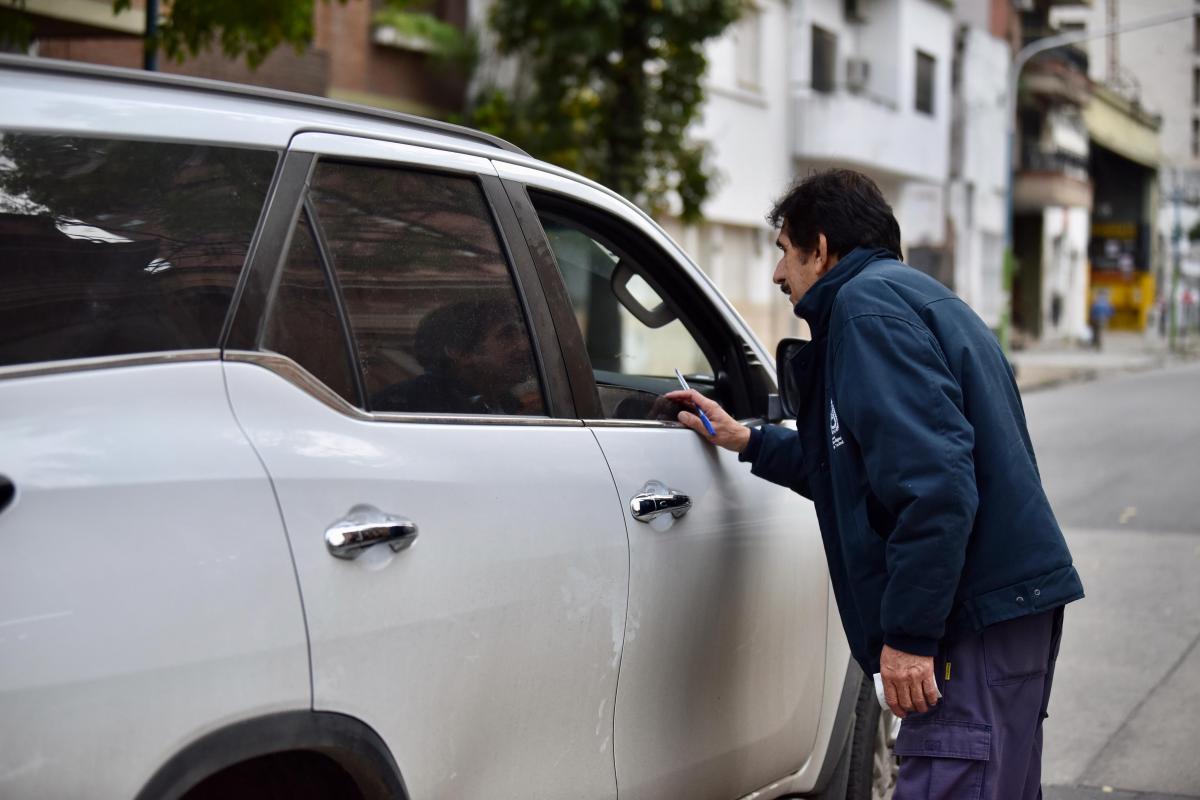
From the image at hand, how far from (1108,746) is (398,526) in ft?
13.5

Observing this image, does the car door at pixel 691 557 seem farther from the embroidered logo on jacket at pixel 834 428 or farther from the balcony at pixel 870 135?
the balcony at pixel 870 135

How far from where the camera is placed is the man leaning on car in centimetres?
284

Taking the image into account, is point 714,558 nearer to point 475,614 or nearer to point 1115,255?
point 475,614

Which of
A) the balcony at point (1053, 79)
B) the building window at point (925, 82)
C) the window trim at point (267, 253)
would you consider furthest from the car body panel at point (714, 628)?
the balcony at point (1053, 79)

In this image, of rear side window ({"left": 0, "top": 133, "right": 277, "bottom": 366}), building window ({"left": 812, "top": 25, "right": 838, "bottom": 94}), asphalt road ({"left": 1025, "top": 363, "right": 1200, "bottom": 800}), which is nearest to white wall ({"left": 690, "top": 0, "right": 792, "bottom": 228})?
building window ({"left": 812, "top": 25, "right": 838, "bottom": 94})

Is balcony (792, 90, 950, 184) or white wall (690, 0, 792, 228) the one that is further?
balcony (792, 90, 950, 184)

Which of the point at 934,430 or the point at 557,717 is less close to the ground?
the point at 934,430

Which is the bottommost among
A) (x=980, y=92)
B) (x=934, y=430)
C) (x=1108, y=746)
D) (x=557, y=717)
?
(x=1108, y=746)

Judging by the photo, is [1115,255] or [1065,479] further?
[1115,255]

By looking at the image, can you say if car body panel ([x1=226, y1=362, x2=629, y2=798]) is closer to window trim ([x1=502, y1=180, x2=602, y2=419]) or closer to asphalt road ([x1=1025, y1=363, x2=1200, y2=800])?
window trim ([x1=502, y1=180, x2=602, y2=419])

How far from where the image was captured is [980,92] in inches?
1469

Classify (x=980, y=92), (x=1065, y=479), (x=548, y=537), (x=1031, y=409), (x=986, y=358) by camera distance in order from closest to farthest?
(x=548, y=537), (x=986, y=358), (x=1065, y=479), (x=1031, y=409), (x=980, y=92)

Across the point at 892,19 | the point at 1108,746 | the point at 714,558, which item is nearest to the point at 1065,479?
the point at 1108,746

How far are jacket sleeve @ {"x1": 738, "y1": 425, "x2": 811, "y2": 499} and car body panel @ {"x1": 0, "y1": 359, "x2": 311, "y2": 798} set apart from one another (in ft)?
4.94
